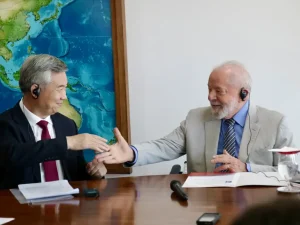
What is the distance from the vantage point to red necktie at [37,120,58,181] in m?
2.47

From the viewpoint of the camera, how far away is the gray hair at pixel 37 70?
8.15 ft

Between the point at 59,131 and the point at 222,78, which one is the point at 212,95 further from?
the point at 59,131

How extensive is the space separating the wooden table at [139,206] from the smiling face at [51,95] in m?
0.50

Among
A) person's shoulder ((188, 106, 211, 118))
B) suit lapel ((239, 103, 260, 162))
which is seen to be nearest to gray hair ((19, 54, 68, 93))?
person's shoulder ((188, 106, 211, 118))

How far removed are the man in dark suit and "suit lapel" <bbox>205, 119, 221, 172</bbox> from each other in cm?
58

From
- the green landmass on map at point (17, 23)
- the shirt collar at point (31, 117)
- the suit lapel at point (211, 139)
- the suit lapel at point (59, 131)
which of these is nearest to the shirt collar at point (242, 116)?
the suit lapel at point (211, 139)

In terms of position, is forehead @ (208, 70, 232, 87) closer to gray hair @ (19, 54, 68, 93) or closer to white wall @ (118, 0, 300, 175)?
white wall @ (118, 0, 300, 175)

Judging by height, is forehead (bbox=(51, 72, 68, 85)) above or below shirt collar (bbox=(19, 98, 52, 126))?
above

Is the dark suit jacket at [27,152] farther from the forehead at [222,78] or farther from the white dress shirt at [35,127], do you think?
the forehead at [222,78]

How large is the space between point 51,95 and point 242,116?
3.42 ft

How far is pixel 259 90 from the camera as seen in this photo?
3.21m

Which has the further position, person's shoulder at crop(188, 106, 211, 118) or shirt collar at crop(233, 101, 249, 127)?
person's shoulder at crop(188, 106, 211, 118)

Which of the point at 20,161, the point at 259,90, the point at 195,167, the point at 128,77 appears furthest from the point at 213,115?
the point at 20,161

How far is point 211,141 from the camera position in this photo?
2.68 m
